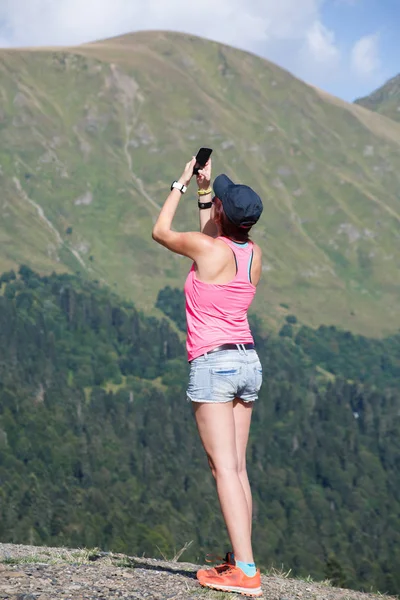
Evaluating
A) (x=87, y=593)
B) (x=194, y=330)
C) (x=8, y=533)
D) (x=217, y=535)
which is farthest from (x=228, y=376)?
(x=217, y=535)

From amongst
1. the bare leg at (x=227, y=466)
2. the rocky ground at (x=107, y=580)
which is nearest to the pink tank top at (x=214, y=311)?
the bare leg at (x=227, y=466)

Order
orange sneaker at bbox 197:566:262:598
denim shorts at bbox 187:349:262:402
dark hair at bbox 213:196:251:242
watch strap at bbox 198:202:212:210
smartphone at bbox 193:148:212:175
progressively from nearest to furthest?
denim shorts at bbox 187:349:262:402 < orange sneaker at bbox 197:566:262:598 < dark hair at bbox 213:196:251:242 < smartphone at bbox 193:148:212:175 < watch strap at bbox 198:202:212:210

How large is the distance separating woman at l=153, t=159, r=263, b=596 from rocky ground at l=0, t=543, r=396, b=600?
0.67 meters

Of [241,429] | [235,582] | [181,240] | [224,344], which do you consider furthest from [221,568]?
[181,240]

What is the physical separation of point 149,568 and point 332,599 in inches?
99.6

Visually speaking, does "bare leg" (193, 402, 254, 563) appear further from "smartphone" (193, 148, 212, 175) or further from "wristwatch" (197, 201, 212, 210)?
"smartphone" (193, 148, 212, 175)

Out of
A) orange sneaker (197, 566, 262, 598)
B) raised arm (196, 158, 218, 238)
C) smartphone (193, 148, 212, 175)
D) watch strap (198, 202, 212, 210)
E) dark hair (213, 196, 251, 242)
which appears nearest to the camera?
orange sneaker (197, 566, 262, 598)

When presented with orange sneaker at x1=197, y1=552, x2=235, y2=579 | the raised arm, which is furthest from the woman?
the raised arm

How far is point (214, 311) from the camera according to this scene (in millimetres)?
10906

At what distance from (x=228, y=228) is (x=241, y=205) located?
1.21 ft

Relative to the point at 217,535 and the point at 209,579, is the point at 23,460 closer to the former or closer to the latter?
the point at 217,535

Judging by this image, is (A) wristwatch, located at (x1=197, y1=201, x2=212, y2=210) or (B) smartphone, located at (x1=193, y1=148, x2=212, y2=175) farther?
(A) wristwatch, located at (x1=197, y1=201, x2=212, y2=210)

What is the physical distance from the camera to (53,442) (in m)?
199

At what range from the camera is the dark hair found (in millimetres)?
11125
